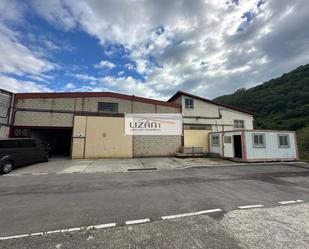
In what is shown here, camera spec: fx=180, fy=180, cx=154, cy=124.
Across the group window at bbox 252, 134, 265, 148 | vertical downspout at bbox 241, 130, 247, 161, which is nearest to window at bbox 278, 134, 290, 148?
window at bbox 252, 134, 265, 148

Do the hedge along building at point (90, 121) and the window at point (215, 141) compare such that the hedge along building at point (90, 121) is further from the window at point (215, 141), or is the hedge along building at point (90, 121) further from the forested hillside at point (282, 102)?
the forested hillside at point (282, 102)

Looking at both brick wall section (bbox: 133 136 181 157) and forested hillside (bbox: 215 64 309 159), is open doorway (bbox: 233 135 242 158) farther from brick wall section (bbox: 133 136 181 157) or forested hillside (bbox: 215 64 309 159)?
forested hillside (bbox: 215 64 309 159)

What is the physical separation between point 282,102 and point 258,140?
84.5 ft

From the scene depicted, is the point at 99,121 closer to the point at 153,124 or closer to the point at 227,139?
the point at 153,124

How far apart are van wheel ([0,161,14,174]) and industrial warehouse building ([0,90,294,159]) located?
16.9 feet

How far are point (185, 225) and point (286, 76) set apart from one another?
47.4 meters

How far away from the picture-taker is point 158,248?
2.82m

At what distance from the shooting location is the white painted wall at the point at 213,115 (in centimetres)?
1906

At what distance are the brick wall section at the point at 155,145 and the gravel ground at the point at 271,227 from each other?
1288cm

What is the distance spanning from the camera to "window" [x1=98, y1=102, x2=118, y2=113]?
54.0 ft

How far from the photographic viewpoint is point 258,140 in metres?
14.3

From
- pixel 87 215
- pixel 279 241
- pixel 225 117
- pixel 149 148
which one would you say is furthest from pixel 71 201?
pixel 225 117

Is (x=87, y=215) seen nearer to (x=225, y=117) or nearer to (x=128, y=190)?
(x=128, y=190)

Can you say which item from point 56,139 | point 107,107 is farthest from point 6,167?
point 56,139
